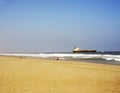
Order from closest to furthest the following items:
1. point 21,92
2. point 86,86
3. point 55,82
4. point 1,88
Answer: point 21,92 → point 1,88 → point 86,86 → point 55,82

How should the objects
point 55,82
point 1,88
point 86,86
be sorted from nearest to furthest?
point 1,88
point 86,86
point 55,82

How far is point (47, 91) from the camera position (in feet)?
27.3

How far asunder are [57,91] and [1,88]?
2532mm

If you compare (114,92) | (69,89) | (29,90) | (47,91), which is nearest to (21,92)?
(29,90)

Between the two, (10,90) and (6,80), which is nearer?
(10,90)

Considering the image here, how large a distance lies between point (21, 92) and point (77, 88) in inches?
102

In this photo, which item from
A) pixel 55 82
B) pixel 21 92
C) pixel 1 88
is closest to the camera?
pixel 21 92

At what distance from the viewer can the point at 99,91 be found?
852cm

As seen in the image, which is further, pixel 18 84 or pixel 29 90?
pixel 18 84

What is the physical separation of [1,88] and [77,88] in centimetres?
345

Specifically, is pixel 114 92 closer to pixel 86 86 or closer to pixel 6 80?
pixel 86 86

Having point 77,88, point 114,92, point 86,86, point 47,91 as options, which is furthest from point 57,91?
point 114,92

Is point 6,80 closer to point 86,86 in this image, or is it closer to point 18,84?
point 18,84

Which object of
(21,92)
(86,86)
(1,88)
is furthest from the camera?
(86,86)
